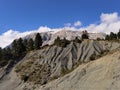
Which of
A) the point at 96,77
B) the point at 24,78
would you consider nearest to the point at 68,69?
the point at 24,78

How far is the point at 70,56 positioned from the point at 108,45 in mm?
11149

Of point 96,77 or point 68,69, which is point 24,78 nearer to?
point 68,69

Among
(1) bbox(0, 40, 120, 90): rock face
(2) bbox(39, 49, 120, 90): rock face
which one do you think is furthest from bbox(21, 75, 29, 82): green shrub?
(2) bbox(39, 49, 120, 90): rock face

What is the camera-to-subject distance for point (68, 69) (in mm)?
64438

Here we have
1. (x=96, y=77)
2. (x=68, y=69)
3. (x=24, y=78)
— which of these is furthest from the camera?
(x=24, y=78)

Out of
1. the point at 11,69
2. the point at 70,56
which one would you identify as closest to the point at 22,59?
the point at 11,69

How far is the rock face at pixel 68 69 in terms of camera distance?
4259cm

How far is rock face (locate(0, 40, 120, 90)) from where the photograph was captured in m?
42.6

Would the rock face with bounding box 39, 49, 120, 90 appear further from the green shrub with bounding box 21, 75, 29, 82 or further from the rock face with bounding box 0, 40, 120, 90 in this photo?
the green shrub with bounding box 21, 75, 29, 82

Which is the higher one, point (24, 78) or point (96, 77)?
point (24, 78)

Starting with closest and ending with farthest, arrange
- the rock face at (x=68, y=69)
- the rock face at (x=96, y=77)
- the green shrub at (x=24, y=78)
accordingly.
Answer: the rock face at (x=96, y=77) < the rock face at (x=68, y=69) < the green shrub at (x=24, y=78)

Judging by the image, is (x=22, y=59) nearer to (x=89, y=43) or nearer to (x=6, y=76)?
(x=6, y=76)

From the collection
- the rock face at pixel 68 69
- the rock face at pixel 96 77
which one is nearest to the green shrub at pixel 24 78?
the rock face at pixel 68 69

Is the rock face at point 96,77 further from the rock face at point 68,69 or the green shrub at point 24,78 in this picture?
the green shrub at point 24,78
